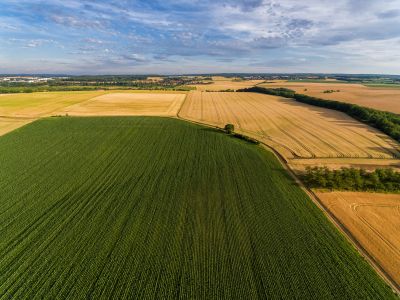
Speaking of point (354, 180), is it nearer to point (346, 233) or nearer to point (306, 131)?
point (346, 233)

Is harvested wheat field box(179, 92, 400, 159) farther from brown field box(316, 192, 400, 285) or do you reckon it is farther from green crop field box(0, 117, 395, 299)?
brown field box(316, 192, 400, 285)

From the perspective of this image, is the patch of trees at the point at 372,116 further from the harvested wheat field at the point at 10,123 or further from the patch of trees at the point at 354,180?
the harvested wheat field at the point at 10,123

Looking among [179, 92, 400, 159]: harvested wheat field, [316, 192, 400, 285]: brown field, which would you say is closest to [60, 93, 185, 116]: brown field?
[179, 92, 400, 159]: harvested wheat field

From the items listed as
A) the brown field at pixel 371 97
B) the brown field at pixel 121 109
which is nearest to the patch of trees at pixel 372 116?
the brown field at pixel 371 97

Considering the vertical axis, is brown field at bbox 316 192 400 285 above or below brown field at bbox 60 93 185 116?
below

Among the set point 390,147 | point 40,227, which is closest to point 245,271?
point 40,227
